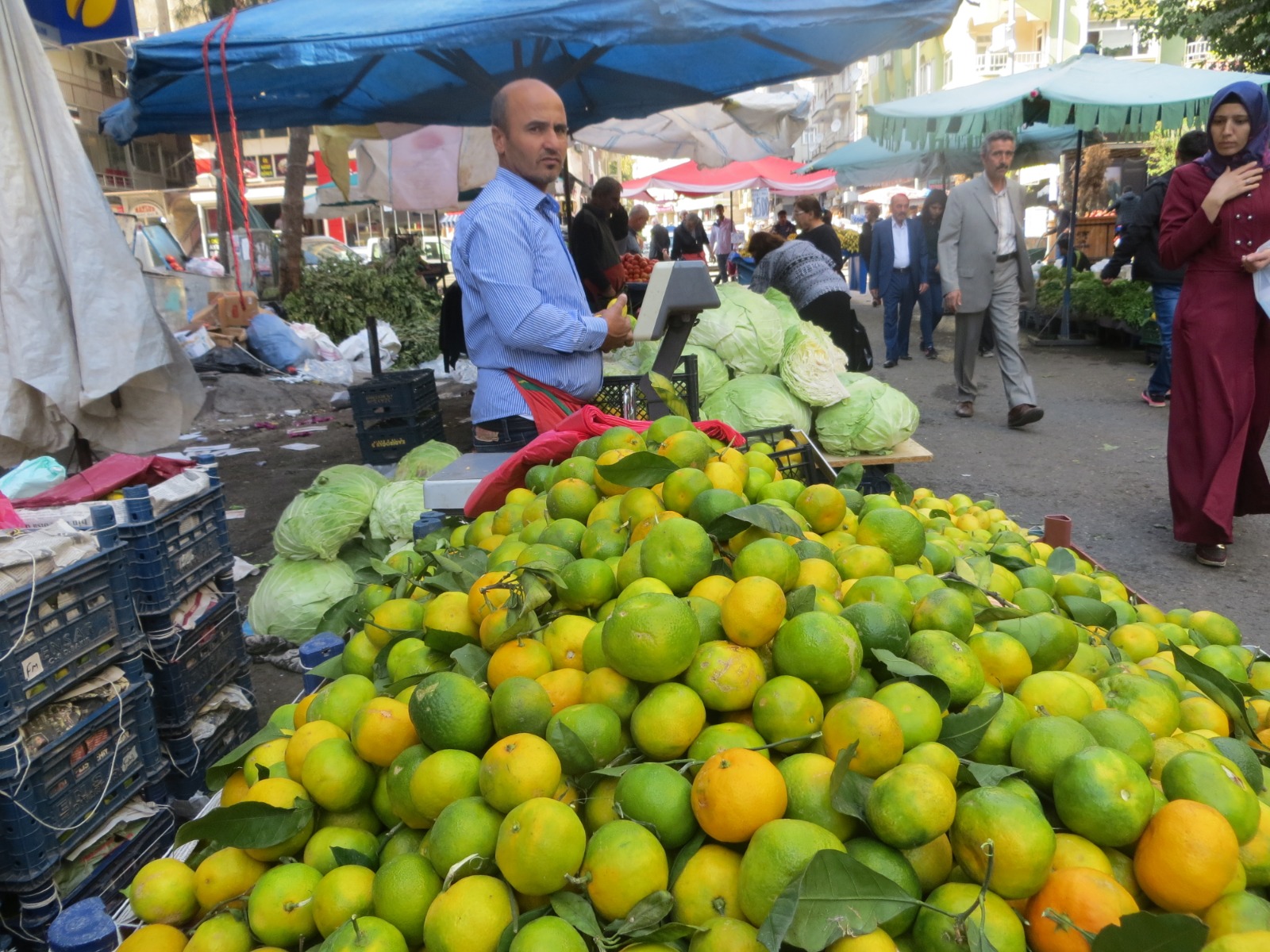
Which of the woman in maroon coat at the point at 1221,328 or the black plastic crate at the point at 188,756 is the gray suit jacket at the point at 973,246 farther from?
the black plastic crate at the point at 188,756

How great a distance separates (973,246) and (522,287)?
18.5 ft

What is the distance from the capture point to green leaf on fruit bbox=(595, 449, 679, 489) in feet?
7.16

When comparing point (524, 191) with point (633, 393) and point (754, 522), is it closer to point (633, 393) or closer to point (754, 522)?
point (633, 393)

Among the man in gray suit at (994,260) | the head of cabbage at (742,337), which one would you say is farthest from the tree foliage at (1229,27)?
the head of cabbage at (742,337)

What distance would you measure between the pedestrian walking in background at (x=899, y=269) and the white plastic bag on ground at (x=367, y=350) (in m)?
7.21

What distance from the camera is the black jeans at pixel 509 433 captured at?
12.1 feet

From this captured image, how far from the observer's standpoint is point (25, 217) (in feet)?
11.2

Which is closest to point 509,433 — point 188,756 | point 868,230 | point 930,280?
point 188,756

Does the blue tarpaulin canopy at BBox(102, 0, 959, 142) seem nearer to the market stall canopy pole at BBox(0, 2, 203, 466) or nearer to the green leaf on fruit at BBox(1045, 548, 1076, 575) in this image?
the market stall canopy pole at BBox(0, 2, 203, 466)

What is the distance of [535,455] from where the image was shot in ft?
9.12

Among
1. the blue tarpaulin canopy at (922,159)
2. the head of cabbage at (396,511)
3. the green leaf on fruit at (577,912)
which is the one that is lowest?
the head of cabbage at (396,511)

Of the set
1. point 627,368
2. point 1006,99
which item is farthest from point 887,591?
point 1006,99

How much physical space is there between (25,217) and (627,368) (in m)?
3.04

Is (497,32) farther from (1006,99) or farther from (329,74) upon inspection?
(1006,99)
